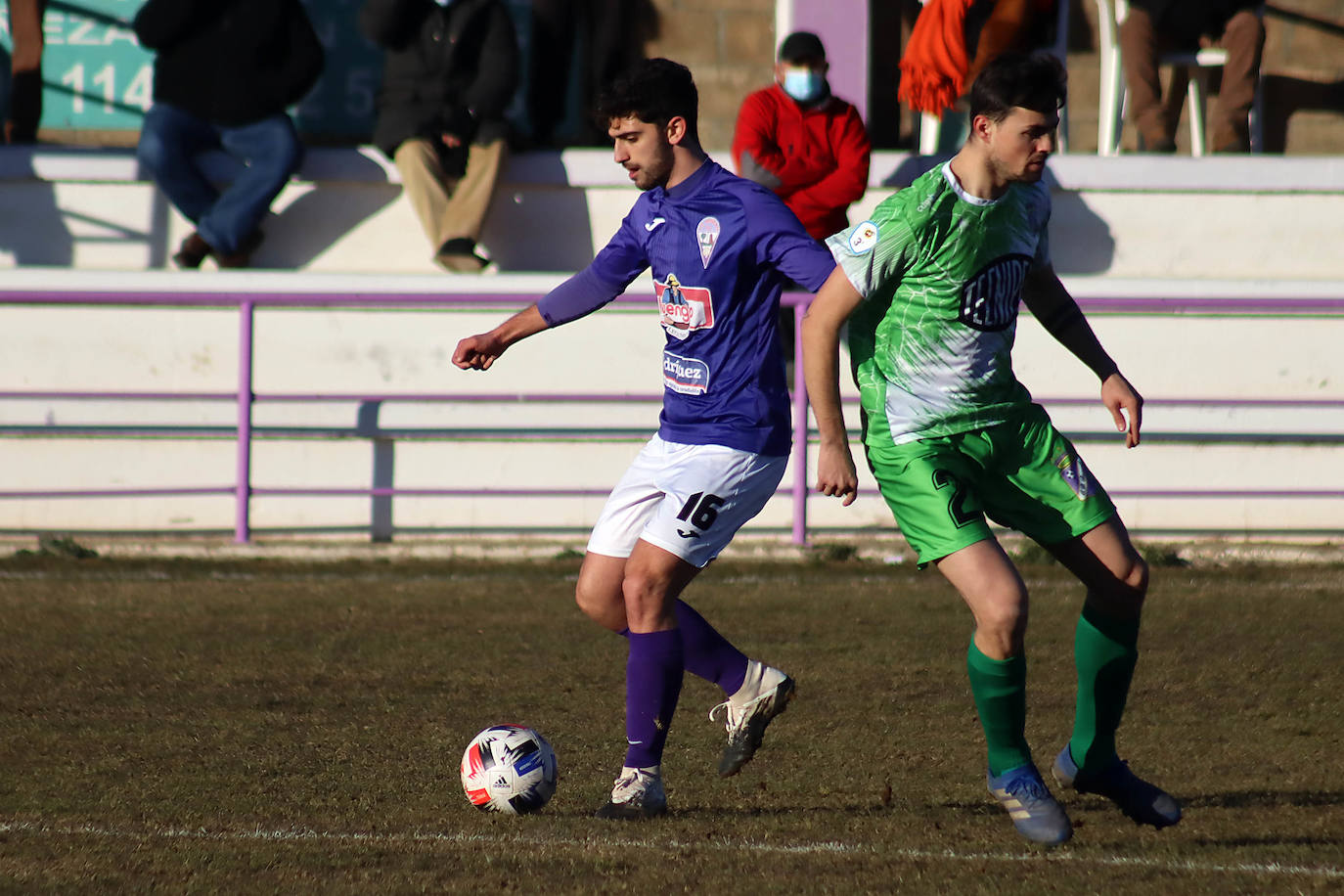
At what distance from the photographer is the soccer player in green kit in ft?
14.0

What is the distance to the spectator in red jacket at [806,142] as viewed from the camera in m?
9.80

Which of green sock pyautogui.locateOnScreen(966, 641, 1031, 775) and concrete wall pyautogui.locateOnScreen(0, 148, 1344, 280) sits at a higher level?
concrete wall pyautogui.locateOnScreen(0, 148, 1344, 280)

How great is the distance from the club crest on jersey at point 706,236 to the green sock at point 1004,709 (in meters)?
1.32

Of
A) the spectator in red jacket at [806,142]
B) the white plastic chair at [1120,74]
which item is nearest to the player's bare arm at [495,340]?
the spectator in red jacket at [806,142]

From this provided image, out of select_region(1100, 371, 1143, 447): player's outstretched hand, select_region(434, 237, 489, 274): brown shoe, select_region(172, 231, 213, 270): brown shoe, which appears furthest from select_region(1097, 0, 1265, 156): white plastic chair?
select_region(1100, 371, 1143, 447): player's outstretched hand

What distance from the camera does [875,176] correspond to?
11070 millimetres

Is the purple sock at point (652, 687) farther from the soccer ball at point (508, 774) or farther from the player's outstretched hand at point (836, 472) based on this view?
the player's outstretched hand at point (836, 472)

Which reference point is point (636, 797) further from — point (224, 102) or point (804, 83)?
point (224, 102)

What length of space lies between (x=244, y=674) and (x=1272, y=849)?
405 cm

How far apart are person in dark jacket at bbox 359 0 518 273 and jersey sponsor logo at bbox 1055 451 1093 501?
6604 mm

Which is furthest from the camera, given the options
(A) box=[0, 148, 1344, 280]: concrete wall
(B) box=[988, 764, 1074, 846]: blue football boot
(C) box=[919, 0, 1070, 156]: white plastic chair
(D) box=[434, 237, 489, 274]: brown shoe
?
(C) box=[919, 0, 1070, 156]: white plastic chair

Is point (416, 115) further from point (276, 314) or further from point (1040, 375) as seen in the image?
point (1040, 375)

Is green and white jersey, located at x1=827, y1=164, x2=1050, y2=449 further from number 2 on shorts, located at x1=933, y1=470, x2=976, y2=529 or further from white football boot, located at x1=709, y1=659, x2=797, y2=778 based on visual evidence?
white football boot, located at x1=709, y1=659, x2=797, y2=778

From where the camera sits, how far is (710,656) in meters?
4.99
